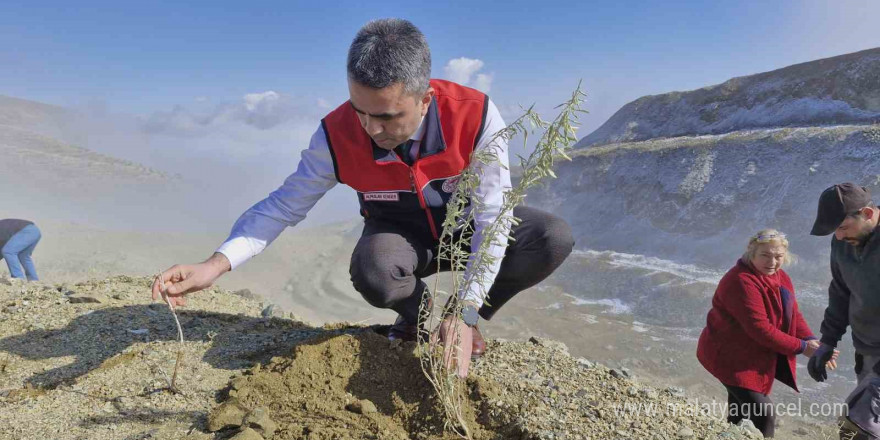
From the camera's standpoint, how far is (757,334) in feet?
10.2

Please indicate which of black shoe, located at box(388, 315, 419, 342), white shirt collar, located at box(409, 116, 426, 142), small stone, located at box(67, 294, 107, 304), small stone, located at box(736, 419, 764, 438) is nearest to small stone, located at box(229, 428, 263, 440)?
black shoe, located at box(388, 315, 419, 342)

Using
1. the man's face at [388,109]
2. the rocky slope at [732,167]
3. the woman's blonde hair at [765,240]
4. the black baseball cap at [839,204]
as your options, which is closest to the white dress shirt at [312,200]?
the man's face at [388,109]

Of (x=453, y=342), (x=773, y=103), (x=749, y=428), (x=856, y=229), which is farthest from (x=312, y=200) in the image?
(x=773, y=103)

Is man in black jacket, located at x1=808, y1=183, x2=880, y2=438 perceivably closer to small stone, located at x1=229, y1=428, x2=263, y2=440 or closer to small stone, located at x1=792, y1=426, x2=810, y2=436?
small stone, located at x1=792, y1=426, x2=810, y2=436

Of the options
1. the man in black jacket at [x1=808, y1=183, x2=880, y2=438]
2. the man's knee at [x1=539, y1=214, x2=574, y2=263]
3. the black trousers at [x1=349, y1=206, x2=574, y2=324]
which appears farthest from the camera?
the man in black jacket at [x1=808, y1=183, x2=880, y2=438]

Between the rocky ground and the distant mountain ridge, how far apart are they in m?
15.8

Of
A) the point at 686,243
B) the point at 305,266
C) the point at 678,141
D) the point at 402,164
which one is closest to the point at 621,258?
the point at 686,243

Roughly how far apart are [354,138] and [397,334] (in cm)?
105

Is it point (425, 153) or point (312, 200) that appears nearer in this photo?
point (425, 153)

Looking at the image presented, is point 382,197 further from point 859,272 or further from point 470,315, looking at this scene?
point 859,272

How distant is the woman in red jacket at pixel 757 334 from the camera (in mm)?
3123

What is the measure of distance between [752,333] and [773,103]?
53.7ft

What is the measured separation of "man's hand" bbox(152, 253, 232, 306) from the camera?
206 centimetres

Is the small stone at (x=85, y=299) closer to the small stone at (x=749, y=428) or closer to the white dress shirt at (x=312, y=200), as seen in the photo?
the white dress shirt at (x=312, y=200)
